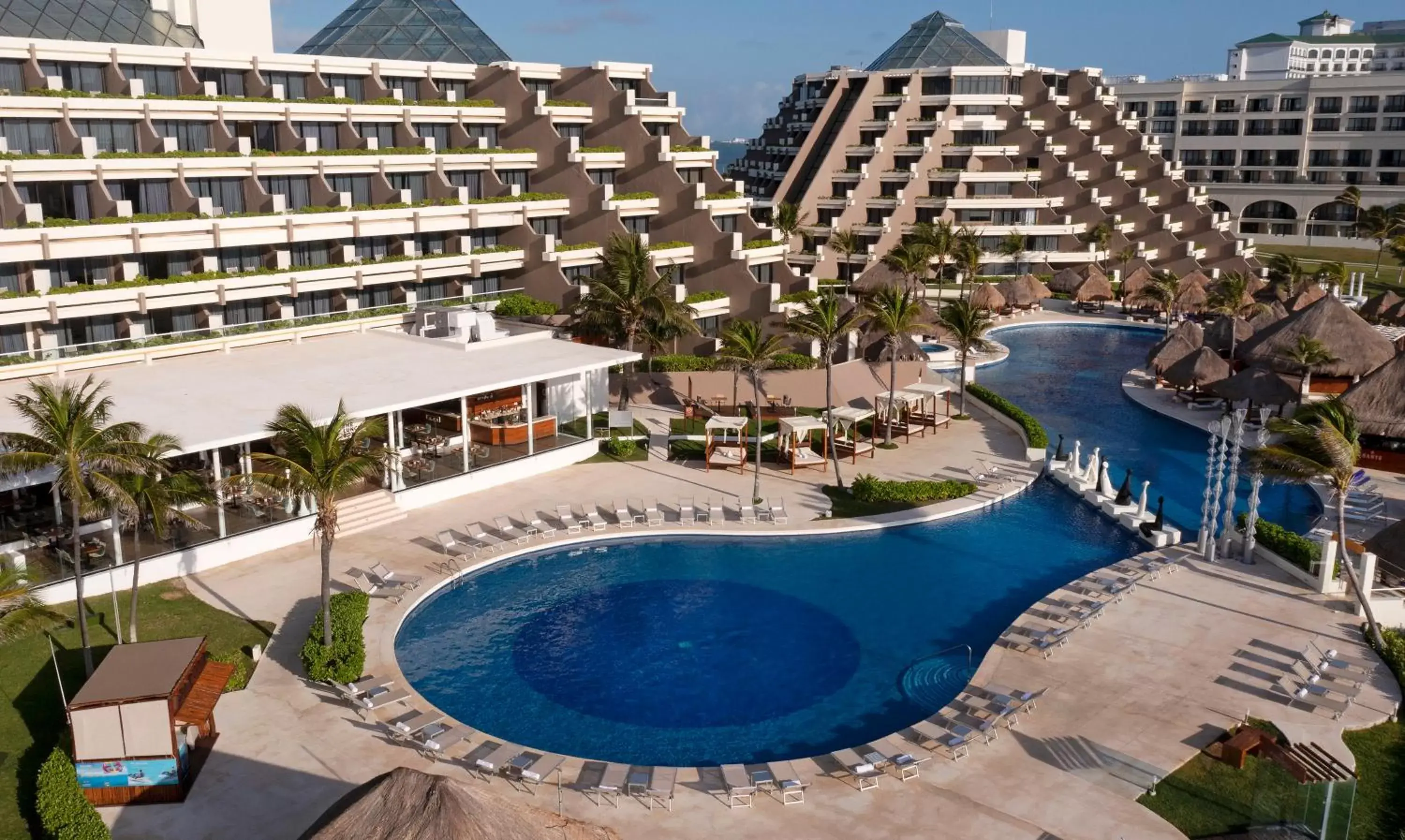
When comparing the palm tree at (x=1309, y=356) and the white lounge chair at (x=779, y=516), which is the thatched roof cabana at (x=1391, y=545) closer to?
the white lounge chair at (x=779, y=516)

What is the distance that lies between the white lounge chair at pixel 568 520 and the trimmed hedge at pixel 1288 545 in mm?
20690

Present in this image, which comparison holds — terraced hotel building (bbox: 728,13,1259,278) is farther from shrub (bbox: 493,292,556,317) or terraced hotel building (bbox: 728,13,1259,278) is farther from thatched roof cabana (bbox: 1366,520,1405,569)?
thatched roof cabana (bbox: 1366,520,1405,569)

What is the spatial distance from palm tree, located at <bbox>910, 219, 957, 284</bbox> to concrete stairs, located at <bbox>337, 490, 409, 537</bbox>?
135 ft

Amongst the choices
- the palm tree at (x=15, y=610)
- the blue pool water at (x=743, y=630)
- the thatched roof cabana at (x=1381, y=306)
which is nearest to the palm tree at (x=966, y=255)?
the thatched roof cabana at (x=1381, y=306)

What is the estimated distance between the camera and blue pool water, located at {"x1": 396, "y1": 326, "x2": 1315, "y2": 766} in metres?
25.4

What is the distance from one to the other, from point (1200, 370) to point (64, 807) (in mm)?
47203

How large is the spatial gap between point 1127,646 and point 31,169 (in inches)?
1596

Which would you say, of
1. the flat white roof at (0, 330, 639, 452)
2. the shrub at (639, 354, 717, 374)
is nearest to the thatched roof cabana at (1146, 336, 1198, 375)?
the shrub at (639, 354, 717, 374)

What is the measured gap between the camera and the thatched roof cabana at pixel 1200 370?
51.2 m

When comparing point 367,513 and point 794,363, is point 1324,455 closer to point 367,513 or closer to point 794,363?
point 794,363

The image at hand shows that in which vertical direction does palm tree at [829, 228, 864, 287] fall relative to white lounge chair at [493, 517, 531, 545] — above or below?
above

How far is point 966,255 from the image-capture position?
71.4 meters

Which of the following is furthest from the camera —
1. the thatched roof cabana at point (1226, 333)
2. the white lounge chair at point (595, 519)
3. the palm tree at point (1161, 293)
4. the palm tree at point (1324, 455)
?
the palm tree at point (1161, 293)

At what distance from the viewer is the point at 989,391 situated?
174 feet
